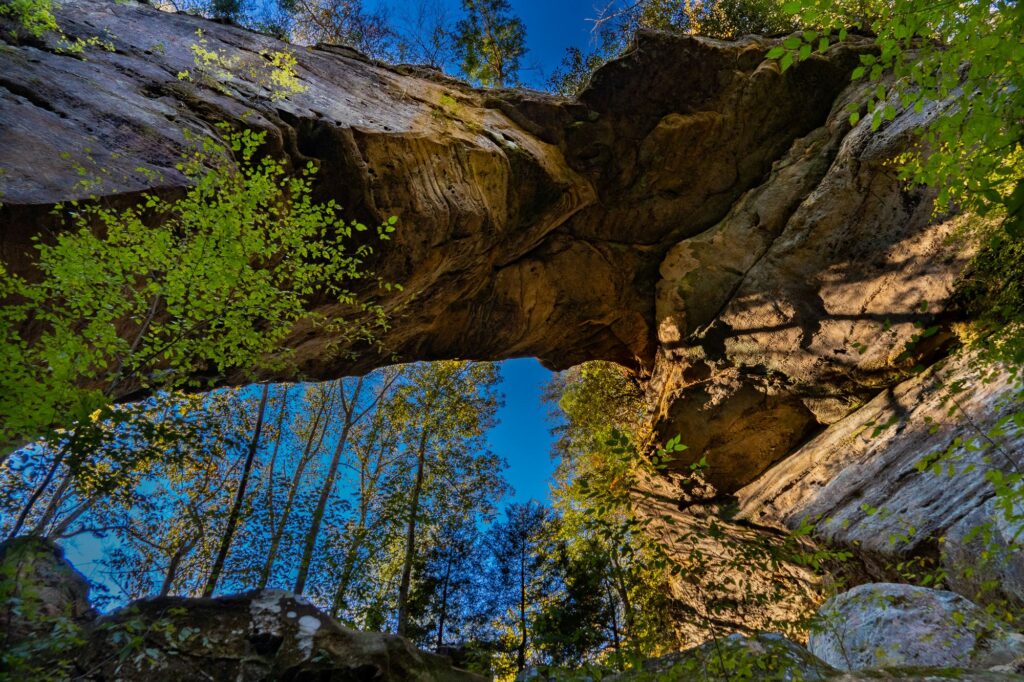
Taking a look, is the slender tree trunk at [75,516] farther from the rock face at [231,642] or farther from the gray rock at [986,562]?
the gray rock at [986,562]

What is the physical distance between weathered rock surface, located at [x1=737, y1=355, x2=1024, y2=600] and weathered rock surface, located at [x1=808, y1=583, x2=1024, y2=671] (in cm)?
53

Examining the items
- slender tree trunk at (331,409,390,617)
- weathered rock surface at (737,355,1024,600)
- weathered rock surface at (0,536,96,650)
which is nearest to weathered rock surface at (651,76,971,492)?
weathered rock surface at (737,355,1024,600)

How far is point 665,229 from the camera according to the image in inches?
577

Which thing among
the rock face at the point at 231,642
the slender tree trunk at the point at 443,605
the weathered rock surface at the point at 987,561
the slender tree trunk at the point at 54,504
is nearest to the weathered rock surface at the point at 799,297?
the weathered rock surface at the point at 987,561

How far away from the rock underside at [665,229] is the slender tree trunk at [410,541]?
2.82 m

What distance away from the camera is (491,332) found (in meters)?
14.8

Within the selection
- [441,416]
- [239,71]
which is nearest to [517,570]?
[441,416]

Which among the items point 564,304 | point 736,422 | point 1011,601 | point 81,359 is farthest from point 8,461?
point 736,422

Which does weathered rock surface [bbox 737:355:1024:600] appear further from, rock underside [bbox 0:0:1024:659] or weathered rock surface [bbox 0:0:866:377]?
weathered rock surface [bbox 0:0:866:377]

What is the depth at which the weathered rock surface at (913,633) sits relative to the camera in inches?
215

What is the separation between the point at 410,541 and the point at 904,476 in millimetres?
9711

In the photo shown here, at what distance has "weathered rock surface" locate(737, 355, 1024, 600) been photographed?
6.59 m

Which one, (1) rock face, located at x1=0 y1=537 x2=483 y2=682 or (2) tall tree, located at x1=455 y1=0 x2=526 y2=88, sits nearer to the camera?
(1) rock face, located at x1=0 y1=537 x2=483 y2=682

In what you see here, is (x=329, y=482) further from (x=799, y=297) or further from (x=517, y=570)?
(x=799, y=297)
